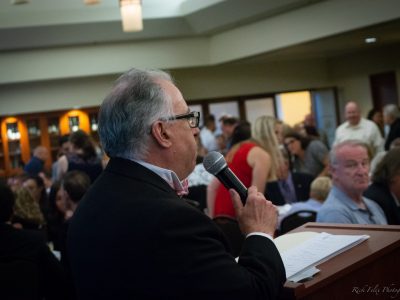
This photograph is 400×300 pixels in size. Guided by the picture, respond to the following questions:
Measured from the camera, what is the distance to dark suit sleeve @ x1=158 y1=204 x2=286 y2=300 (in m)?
1.39

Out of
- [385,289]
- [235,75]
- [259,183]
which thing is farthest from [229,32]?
[385,289]

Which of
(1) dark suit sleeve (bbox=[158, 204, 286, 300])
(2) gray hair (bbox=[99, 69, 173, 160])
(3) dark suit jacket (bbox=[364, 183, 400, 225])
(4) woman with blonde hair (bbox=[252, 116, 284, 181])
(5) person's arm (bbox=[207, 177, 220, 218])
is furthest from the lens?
(4) woman with blonde hair (bbox=[252, 116, 284, 181])

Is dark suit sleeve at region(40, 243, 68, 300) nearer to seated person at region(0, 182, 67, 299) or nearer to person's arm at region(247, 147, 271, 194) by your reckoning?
seated person at region(0, 182, 67, 299)

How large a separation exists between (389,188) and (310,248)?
193cm

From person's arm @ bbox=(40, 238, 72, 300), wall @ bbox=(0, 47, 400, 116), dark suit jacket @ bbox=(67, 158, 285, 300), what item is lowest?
person's arm @ bbox=(40, 238, 72, 300)

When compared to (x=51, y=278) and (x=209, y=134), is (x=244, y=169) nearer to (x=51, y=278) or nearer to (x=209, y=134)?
(x=51, y=278)

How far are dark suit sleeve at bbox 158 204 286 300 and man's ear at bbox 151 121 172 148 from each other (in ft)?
0.68

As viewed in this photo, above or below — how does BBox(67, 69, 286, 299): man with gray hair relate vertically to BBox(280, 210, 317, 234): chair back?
above

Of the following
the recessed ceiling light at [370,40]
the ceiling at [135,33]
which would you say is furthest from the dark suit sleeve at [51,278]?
the recessed ceiling light at [370,40]

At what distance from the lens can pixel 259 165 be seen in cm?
458

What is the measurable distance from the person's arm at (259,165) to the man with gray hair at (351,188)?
1.24 m

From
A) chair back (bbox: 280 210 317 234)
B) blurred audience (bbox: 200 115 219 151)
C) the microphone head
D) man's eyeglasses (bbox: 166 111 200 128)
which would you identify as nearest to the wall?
blurred audience (bbox: 200 115 219 151)

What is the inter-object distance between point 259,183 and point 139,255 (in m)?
3.20

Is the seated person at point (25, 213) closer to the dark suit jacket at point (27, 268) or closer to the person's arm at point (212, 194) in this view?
the dark suit jacket at point (27, 268)
